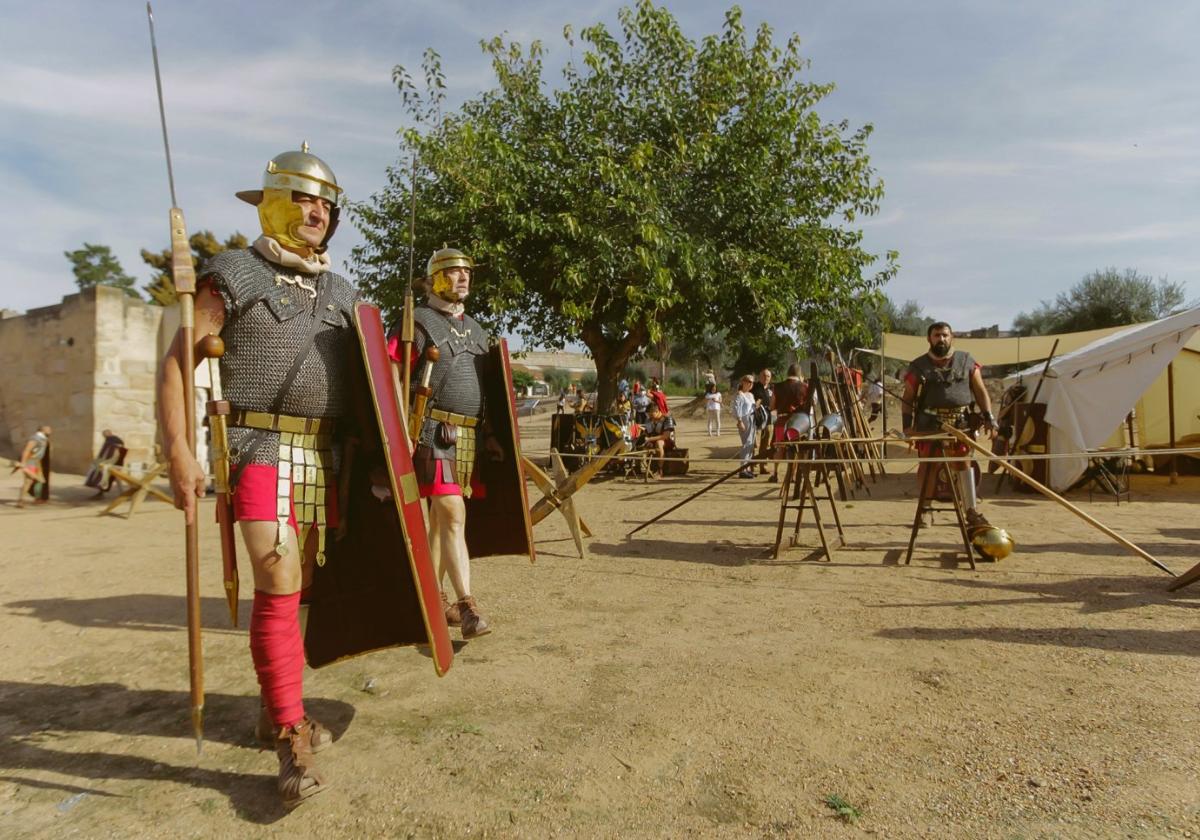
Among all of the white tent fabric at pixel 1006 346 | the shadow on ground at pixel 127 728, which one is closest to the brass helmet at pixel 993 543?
the shadow on ground at pixel 127 728

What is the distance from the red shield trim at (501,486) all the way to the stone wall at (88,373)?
384 inches

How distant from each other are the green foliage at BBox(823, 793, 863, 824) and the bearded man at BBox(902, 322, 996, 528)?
4.06 m

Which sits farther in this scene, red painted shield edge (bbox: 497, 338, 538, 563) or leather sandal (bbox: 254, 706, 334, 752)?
red painted shield edge (bbox: 497, 338, 538, 563)

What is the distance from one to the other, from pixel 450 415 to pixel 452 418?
18 mm

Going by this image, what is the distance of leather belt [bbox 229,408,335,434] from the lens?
2381 millimetres

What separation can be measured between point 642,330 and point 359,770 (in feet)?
35.6

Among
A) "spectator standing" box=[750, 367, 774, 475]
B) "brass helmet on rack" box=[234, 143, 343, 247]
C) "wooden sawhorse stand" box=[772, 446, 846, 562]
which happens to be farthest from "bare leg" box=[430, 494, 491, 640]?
"spectator standing" box=[750, 367, 774, 475]

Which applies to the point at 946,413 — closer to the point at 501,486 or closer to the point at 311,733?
the point at 501,486

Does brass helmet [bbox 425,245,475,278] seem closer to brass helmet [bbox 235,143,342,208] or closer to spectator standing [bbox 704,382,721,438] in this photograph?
brass helmet [bbox 235,143,342,208]

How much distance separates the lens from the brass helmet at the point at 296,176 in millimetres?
2486

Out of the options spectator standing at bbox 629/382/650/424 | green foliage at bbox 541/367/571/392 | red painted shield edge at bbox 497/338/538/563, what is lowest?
red painted shield edge at bbox 497/338/538/563

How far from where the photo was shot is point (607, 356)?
530 inches

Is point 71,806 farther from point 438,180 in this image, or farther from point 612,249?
point 438,180

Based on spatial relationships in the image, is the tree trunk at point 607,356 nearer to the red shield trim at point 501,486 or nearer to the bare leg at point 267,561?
the red shield trim at point 501,486
